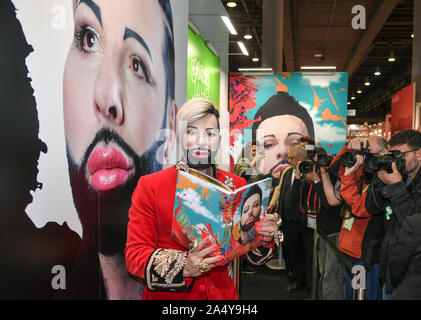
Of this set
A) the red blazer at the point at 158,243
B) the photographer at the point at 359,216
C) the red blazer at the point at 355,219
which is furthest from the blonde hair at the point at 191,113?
the red blazer at the point at 355,219

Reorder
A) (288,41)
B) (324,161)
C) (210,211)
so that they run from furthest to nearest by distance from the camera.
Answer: (288,41) → (324,161) → (210,211)

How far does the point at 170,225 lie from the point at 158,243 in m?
0.09

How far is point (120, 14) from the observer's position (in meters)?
2.47

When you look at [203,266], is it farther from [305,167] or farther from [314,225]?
[314,225]

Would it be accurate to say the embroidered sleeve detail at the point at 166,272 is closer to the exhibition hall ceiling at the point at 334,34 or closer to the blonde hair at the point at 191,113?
the blonde hair at the point at 191,113

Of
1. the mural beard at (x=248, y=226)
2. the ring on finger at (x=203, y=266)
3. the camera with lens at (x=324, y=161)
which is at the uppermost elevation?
the camera with lens at (x=324, y=161)

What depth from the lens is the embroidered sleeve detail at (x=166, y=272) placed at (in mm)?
1340

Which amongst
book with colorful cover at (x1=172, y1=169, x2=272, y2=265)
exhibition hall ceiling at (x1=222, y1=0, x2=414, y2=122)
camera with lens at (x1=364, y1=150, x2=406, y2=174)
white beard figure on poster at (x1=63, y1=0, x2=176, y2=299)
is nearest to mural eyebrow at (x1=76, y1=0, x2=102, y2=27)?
white beard figure on poster at (x1=63, y1=0, x2=176, y2=299)

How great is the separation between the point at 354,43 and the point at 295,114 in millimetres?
11654

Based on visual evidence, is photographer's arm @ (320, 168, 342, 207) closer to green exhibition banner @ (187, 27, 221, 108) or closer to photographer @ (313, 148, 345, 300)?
photographer @ (313, 148, 345, 300)

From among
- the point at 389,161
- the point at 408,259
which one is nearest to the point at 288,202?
the point at 389,161

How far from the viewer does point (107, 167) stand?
93.8 inches

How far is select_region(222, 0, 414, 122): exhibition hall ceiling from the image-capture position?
41.3ft
